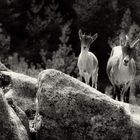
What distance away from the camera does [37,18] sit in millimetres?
24297

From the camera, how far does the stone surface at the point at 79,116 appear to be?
25.4ft

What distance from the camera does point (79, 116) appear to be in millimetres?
7742

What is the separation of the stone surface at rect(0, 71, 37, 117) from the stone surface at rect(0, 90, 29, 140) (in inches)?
65.1

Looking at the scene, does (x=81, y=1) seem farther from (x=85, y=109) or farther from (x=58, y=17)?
(x=85, y=109)

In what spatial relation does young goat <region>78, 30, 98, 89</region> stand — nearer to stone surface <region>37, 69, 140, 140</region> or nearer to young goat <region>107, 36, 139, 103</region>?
young goat <region>107, 36, 139, 103</region>

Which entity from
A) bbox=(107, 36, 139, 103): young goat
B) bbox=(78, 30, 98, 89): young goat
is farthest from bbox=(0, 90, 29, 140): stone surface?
bbox=(78, 30, 98, 89): young goat

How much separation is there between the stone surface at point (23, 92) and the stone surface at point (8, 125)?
1.65 meters

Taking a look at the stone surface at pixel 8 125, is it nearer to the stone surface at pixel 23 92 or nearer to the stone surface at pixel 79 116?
the stone surface at pixel 79 116

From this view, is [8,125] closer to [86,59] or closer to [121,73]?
[121,73]

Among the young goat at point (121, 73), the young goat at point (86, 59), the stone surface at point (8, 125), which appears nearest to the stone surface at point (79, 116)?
the stone surface at point (8, 125)

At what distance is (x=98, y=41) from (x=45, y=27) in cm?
270

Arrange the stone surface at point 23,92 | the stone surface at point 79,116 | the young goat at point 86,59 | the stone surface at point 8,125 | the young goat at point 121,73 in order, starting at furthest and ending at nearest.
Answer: the young goat at point 86,59 → the young goat at point 121,73 → the stone surface at point 23,92 → the stone surface at point 79,116 → the stone surface at point 8,125

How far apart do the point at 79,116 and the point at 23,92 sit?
1819mm

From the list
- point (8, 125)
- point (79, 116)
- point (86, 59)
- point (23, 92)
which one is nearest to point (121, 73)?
point (86, 59)
